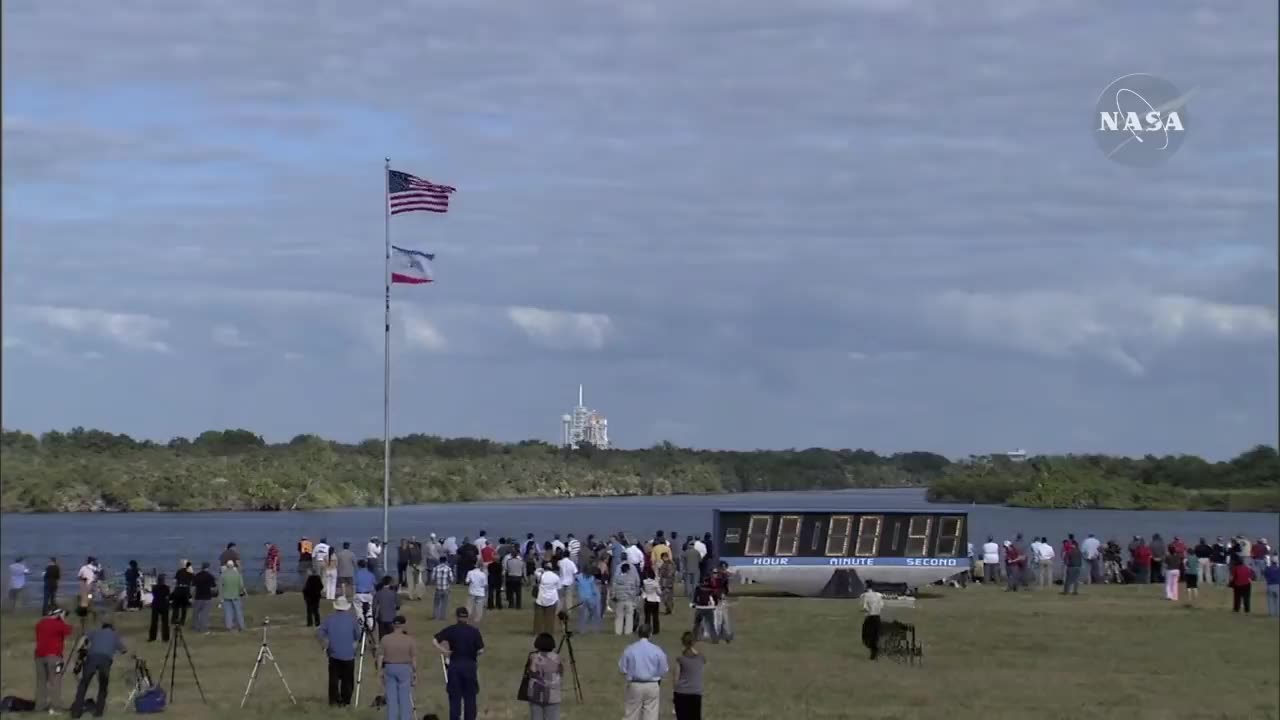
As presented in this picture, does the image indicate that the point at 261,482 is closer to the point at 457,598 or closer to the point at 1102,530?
the point at 1102,530

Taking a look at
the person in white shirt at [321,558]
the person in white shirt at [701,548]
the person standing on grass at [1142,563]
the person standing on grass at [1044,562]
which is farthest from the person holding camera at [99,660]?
the person standing on grass at [1142,563]

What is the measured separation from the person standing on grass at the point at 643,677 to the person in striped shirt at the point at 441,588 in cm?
1600

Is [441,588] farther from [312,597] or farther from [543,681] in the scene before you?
[543,681]

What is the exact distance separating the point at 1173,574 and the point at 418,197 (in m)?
19.6

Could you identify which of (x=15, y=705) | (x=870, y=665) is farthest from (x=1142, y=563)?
(x=15, y=705)

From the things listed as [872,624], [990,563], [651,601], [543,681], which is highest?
[990,563]

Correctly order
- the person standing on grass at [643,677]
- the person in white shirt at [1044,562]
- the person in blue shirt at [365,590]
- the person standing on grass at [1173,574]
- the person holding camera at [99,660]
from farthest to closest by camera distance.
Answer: the person in white shirt at [1044,562] < the person standing on grass at [1173,574] < the person in blue shirt at [365,590] < the person holding camera at [99,660] < the person standing on grass at [643,677]

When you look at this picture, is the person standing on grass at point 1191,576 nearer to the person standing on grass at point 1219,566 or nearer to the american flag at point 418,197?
the person standing on grass at point 1219,566

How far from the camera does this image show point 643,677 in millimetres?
19703

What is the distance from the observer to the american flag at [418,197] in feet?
137

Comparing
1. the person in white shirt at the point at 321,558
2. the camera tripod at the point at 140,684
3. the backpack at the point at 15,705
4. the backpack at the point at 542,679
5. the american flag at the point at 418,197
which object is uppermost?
the american flag at the point at 418,197

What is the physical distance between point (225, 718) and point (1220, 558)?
35306 mm

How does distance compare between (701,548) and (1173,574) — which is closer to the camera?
(1173,574)

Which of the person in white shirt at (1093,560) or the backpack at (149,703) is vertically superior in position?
the person in white shirt at (1093,560)
